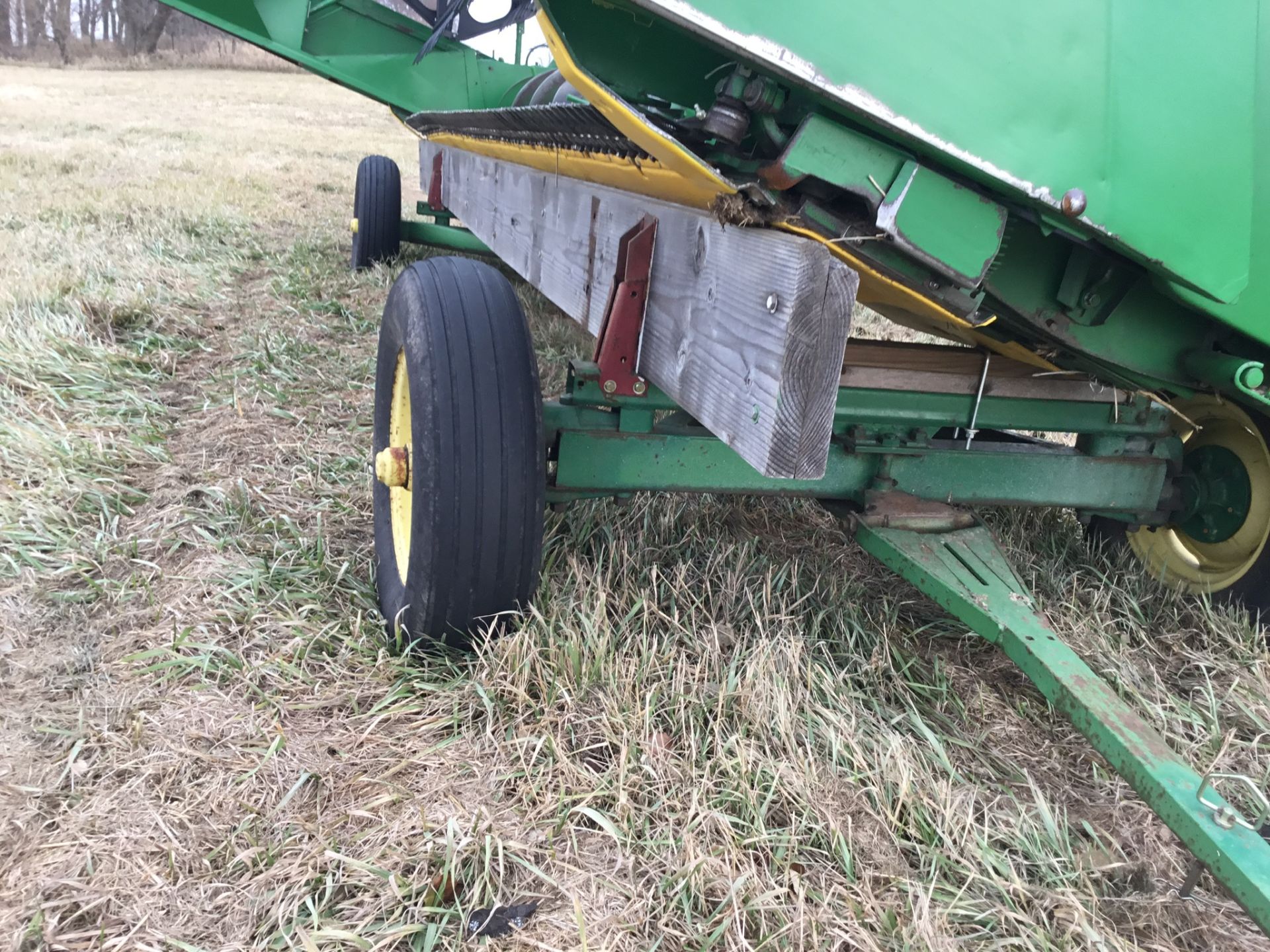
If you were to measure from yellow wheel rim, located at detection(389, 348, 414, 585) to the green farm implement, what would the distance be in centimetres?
1

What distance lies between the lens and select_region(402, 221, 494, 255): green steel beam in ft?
17.9

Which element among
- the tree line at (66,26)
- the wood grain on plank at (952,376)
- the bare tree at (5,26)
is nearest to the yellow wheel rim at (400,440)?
the wood grain on plank at (952,376)

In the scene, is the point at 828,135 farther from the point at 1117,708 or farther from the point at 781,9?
the point at 1117,708

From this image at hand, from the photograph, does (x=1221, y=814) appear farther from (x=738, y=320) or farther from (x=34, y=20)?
(x=34, y=20)

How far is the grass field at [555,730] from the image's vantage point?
4.57 feet

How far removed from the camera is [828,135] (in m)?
1.22

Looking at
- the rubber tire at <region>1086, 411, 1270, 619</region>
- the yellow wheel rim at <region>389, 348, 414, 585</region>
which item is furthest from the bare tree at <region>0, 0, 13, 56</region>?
the rubber tire at <region>1086, 411, 1270, 619</region>

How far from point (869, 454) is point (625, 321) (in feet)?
2.55

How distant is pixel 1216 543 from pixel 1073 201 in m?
1.66

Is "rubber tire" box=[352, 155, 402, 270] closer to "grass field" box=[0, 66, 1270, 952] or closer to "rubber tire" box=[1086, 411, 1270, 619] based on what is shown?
"grass field" box=[0, 66, 1270, 952]

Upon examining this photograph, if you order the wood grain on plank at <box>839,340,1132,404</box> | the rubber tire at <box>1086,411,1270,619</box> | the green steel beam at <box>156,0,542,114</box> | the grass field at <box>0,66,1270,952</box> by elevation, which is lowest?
the grass field at <box>0,66,1270,952</box>

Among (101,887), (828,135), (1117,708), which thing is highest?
(828,135)

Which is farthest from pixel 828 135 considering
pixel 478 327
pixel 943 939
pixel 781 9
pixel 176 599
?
pixel 176 599

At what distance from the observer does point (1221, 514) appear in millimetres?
2338
